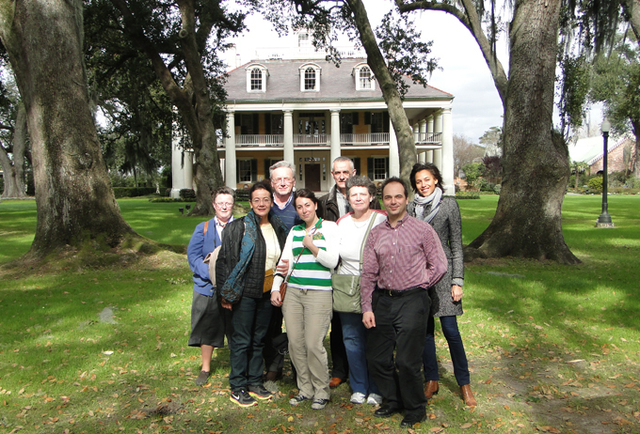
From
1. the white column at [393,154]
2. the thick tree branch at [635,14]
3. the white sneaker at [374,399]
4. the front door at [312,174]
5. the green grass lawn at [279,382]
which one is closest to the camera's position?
the green grass lawn at [279,382]

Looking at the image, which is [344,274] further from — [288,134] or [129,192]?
[129,192]

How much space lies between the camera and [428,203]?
372cm

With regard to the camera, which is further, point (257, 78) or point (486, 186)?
point (486, 186)

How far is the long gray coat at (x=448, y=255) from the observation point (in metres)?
3.57

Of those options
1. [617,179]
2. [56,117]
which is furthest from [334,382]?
[617,179]

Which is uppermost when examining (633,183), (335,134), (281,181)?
(335,134)

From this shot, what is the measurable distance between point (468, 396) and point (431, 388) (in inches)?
11.1

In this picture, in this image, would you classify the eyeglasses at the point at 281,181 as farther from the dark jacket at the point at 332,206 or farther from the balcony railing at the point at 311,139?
the balcony railing at the point at 311,139

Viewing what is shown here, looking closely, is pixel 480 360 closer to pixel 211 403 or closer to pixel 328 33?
pixel 211 403

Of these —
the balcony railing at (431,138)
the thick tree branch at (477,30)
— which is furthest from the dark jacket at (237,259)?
the balcony railing at (431,138)

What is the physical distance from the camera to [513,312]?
19.8 ft

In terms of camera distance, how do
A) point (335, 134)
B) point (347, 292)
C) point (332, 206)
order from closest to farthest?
point (347, 292), point (332, 206), point (335, 134)

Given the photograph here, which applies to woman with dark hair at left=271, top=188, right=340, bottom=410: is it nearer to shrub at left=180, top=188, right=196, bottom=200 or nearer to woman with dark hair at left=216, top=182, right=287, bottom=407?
woman with dark hair at left=216, top=182, right=287, bottom=407

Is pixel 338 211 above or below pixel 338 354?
above
